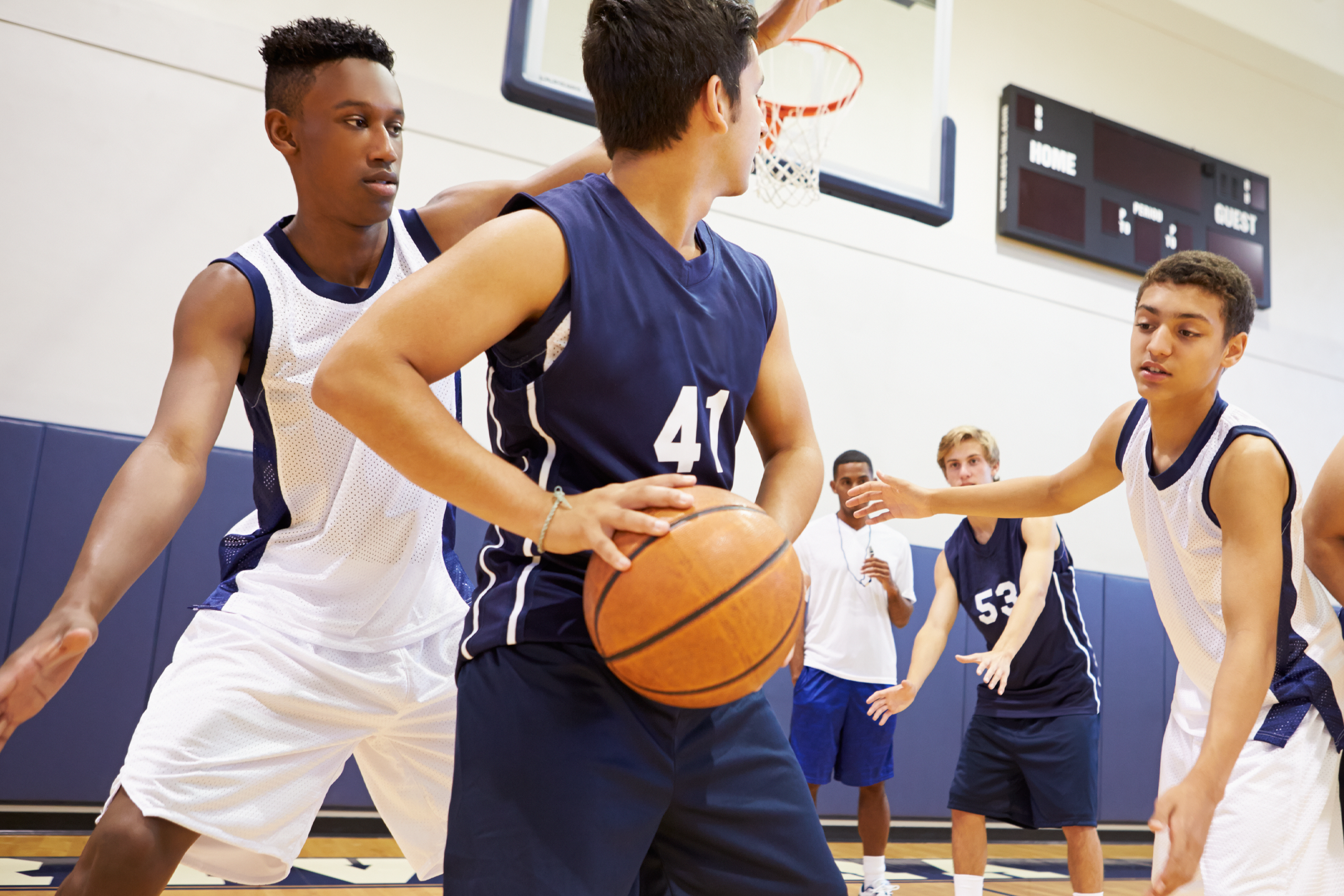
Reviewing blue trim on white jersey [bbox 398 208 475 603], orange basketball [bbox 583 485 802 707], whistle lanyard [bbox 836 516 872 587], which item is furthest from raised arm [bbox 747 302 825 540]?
whistle lanyard [bbox 836 516 872 587]

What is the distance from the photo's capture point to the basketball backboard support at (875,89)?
5277 millimetres

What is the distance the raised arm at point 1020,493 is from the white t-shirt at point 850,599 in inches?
114

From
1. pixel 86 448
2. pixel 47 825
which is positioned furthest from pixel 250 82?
pixel 47 825

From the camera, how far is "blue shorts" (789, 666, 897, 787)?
5.56 metres

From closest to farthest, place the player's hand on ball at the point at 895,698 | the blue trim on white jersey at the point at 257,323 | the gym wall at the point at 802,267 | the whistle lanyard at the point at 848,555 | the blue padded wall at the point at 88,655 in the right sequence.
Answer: the blue trim on white jersey at the point at 257,323
the player's hand on ball at the point at 895,698
the blue padded wall at the point at 88,655
the gym wall at the point at 802,267
the whistle lanyard at the point at 848,555

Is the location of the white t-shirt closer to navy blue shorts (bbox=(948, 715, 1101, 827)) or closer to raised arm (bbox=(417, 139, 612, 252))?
navy blue shorts (bbox=(948, 715, 1101, 827))

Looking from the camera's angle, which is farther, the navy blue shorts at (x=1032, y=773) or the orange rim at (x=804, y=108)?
the orange rim at (x=804, y=108)

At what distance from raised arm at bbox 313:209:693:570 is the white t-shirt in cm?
471

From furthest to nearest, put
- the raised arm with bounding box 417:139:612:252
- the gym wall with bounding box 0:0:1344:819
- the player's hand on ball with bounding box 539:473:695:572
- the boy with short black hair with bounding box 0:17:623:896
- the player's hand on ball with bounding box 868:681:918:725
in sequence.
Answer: the gym wall with bounding box 0:0:1344:819
the player's hand on ball with bounding box 868:681:918:725
the raised arm with bounding box 417:139:612:252
the boy with short black hair with bounding box 0:17:623:896
the player's hand on ball with bounding box 539:473:695:572

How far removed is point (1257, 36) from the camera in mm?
10102

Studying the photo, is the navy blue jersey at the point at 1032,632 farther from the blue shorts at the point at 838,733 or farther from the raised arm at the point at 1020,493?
the raised arm at the point at 1020,493

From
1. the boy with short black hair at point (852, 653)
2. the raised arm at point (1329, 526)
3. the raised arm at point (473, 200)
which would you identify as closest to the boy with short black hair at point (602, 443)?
the raised arm at point (473, 200)

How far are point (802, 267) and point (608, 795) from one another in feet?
22.3

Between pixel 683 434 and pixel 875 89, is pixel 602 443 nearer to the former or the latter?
pixel 683 434
